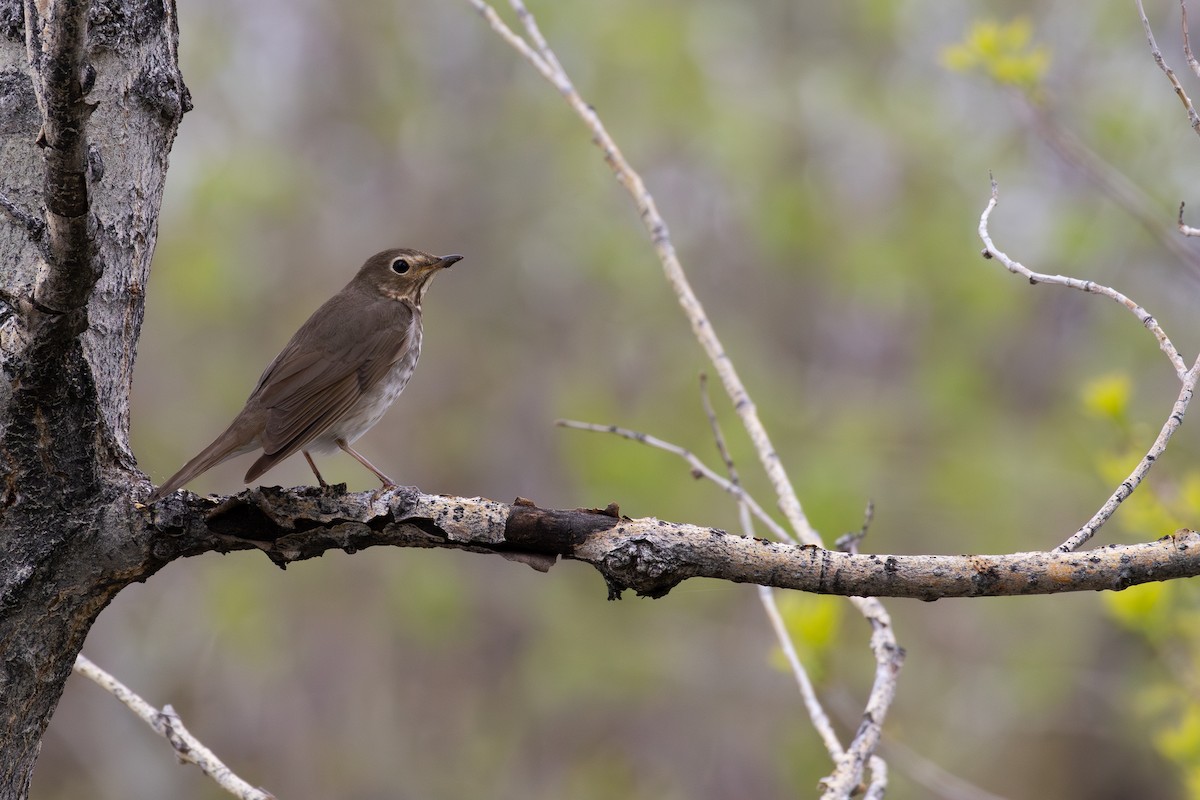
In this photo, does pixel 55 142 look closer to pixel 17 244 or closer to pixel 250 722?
pixel 17 244

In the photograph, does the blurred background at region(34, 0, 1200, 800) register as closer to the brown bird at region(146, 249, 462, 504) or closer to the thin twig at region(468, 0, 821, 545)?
the brown bird at region(146, 249, 462, 504)

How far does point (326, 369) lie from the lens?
14.8 feet

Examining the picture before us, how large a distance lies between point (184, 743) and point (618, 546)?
1.20 meters

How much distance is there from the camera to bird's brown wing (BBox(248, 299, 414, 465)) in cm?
409

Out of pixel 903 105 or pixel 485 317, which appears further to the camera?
pixel 485 317

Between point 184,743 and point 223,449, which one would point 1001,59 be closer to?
point 223,449

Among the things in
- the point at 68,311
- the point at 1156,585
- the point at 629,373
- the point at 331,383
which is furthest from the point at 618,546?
the point at 629,373

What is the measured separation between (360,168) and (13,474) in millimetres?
9787

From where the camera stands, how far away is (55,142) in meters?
2.00

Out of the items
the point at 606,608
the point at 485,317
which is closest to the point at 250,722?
the point at 606,608

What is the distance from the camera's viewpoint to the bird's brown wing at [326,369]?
409cm

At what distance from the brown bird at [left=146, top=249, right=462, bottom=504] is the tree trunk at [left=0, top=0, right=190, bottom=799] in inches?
37.7

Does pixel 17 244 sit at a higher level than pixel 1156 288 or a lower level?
lower

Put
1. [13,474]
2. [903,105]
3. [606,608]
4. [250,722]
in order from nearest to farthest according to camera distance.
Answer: [13,474] < [903,105] < [606,608] < [250,722]
